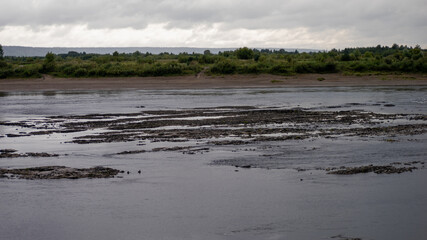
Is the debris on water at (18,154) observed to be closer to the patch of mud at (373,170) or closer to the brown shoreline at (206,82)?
the patch of mud at (373,170)

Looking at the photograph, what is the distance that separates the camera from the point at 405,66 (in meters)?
66.2

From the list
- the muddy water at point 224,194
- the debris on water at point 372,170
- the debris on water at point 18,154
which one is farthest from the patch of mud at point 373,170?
the debris on water at point 18,154

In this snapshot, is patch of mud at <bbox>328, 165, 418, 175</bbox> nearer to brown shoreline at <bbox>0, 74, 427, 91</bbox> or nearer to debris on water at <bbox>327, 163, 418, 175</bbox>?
debris on water at <bbox>327, 163, 418, 175</bbox>

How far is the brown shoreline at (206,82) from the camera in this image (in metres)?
58.0

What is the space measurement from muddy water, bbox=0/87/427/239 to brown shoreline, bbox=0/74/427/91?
37.7 metres

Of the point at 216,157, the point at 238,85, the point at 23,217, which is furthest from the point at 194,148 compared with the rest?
the point at 238,85

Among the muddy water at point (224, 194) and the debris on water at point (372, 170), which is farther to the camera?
the debris on water at point (372, 170)

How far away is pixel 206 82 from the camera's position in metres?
60.6

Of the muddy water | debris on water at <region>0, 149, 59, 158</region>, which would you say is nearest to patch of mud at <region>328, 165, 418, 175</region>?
the muddy water

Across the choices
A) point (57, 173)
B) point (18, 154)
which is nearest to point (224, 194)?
point (57, 173)

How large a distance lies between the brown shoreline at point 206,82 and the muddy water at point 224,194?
3769cm

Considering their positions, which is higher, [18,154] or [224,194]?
[18,154]

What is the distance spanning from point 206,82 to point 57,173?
45.6 metres

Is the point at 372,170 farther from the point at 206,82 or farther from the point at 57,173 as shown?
the point at 206,82
